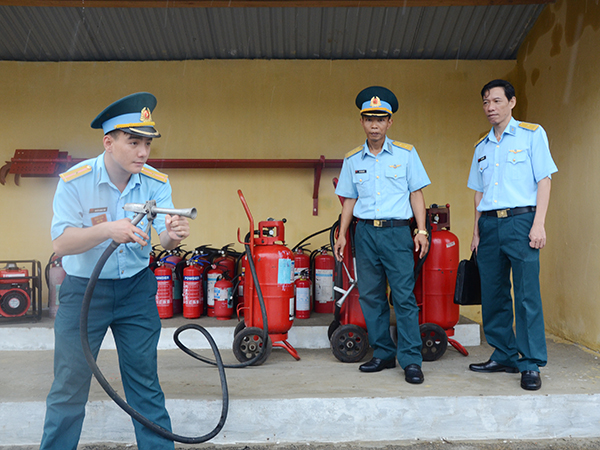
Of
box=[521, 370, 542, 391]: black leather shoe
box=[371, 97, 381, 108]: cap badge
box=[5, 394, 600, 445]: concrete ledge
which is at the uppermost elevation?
box=[371, 97, 381, 108]: cap badge

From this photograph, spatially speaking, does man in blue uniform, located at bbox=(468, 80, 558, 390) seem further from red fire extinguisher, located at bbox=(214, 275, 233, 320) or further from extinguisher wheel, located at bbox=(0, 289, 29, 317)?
extinguisher wheel, located at bbox=(0, 289, 29, 317)

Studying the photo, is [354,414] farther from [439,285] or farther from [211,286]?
[211,286]

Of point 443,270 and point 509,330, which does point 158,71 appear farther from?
point 509,330

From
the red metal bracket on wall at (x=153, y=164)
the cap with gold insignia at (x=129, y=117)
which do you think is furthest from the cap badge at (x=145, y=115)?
the red metal bracket on wall at (x=153, y=164)

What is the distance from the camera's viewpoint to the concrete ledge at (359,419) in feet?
8.39

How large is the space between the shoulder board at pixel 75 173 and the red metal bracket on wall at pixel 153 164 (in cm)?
286

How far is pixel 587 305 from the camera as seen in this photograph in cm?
370

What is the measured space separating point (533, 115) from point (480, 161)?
6.21ft

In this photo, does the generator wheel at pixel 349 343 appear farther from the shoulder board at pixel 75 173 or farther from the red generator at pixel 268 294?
the shoulder board at pixel 75 173

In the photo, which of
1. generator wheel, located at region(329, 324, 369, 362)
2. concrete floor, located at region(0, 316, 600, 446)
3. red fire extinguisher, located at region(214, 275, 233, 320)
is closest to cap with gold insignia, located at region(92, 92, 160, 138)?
concrete floor, located at region(0, 316, 600, 446)

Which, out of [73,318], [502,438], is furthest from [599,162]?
[73,318]

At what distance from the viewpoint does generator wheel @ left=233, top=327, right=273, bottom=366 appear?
3371mm

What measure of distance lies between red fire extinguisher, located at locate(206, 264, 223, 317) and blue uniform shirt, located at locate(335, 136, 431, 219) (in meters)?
1.59

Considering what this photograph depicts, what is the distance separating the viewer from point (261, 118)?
498 cm
